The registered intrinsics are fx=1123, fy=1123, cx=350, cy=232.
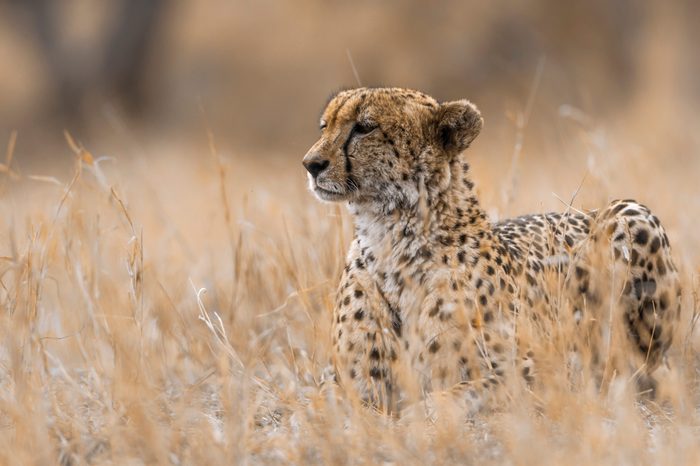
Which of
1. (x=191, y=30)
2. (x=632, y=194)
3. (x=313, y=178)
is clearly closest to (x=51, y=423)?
(x=313, y=178)

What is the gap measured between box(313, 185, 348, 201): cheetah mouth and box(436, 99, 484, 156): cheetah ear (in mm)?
335

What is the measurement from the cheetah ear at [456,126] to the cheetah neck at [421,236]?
7 cm

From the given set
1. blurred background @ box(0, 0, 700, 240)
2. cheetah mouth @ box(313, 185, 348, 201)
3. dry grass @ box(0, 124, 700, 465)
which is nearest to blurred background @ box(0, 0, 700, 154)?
blurred background @ box(0, 0, 700, 240)

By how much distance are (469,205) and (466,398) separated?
2.12ft

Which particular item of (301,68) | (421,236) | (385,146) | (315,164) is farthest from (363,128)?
(301,68)

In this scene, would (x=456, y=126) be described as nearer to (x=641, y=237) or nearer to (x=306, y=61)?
(x=641, y=237)

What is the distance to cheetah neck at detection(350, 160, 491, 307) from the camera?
3174 mm

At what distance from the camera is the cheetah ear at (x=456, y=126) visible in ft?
10.6

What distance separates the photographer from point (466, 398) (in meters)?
2.88

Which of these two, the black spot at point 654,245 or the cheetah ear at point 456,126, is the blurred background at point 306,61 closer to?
the black spot at point 654,245

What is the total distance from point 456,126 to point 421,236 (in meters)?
0.34

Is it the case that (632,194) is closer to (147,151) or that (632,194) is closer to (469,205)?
(469,205)

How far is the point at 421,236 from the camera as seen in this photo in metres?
3.19

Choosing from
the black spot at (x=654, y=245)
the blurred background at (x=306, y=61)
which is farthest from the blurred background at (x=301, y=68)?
the black spot at (x=654, y=245)
